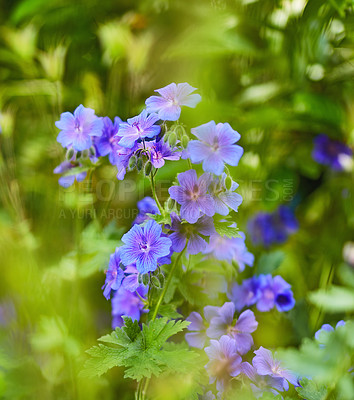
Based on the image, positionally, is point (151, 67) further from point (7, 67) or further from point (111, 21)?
point (7, 67)

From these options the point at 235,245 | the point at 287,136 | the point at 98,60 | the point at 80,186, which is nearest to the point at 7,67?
the point at 98,60

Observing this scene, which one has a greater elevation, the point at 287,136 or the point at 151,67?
the point at 151,67

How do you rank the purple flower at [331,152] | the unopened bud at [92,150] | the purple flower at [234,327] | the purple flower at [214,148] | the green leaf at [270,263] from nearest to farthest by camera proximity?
1. the purple flower at [214,148]
2. the purple flower at [234,327]
3. the unopened bud at [92,150]
4. the green leaf at [270,263]
5. the purple flower at [331,152]

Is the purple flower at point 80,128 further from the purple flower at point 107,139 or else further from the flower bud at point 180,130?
the flower bud at point 180,130

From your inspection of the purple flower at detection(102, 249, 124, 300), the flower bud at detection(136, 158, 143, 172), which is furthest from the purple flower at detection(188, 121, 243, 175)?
the purple flower at detection(102, 249, 124, 300)

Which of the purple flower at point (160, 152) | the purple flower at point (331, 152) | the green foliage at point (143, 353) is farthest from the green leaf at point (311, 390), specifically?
the purple flower at point (331, 152)

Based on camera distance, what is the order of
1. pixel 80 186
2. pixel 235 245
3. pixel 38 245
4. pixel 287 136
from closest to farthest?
pixel 235 245
pixel 80 186
pixel 38 245
pixel 287 136
